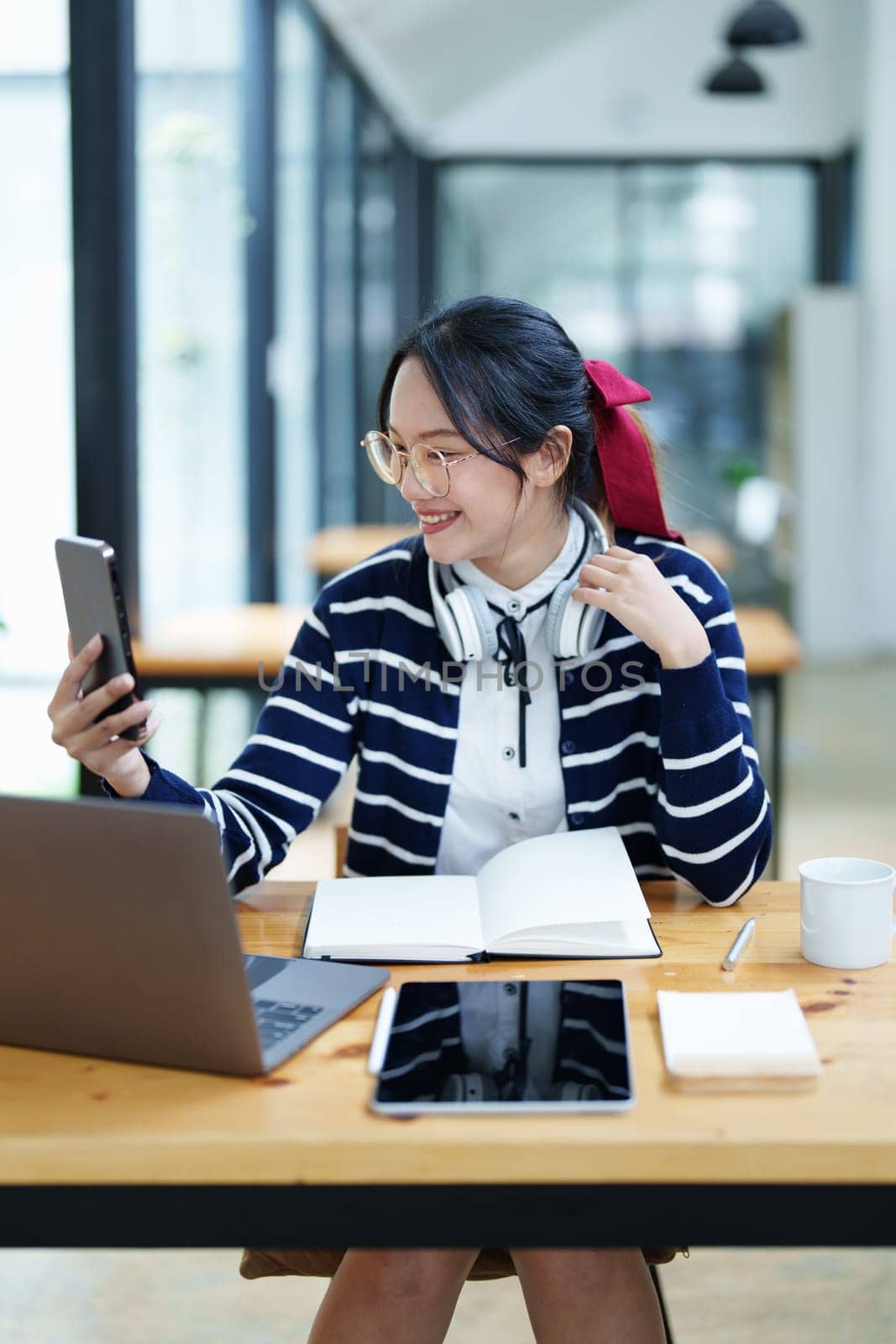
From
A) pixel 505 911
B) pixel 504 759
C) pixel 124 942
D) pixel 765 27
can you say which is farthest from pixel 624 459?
pixel 765 27

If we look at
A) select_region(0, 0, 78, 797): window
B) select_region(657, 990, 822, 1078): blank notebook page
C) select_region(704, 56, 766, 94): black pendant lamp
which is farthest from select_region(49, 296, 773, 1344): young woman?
select_region(704, 56, 766, 94): black pendant lamp

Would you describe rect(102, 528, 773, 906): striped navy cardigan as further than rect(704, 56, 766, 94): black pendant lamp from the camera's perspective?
No

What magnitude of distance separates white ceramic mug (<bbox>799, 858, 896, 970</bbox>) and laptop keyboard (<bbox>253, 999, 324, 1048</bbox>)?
414mm

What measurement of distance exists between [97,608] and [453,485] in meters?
0.44

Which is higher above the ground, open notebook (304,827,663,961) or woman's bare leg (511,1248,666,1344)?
open notebook (304,827,663,961)

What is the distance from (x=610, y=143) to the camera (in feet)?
25.7

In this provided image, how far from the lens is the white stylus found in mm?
998

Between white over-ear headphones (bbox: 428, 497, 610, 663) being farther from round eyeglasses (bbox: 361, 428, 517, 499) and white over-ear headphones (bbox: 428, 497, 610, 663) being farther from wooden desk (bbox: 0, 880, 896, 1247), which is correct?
wooden desk (bbox: 0, 880, 896, 1247)

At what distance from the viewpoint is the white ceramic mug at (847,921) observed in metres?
1.19

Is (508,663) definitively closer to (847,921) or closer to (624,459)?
(624,459)

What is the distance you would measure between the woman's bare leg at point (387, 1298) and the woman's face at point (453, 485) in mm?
691

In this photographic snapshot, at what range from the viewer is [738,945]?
4.03ft

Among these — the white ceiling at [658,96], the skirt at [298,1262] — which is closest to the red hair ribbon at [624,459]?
the skirt at [298,1262]

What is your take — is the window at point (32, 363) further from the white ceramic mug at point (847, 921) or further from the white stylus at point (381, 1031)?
the white ceramic mug at point (847, 921)
